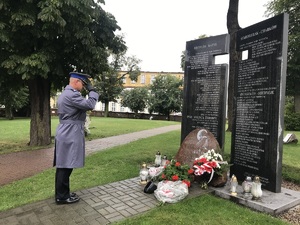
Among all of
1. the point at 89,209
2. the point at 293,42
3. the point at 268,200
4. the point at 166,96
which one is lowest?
the point at 89,209

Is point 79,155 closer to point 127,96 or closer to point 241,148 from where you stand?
point 241,148

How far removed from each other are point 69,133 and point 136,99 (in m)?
41.4

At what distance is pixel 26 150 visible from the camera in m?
10.9

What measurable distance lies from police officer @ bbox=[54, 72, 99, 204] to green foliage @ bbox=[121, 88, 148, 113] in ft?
133

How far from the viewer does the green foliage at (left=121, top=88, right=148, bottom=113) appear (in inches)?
1794

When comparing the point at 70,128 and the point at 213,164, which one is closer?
the point at 70,128

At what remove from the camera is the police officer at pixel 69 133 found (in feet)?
14.6

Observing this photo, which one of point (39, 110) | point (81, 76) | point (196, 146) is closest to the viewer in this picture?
point (81, 76)

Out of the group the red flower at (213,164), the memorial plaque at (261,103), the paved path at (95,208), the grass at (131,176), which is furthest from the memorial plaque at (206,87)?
the paved path at (95,208)

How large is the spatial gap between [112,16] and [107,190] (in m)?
8.86

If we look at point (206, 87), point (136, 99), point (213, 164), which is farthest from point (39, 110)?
point (136, 99)

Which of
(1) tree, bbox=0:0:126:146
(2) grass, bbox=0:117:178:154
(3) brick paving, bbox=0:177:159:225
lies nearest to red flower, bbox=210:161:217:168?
(3) brick paving, bbox=0:177:159:225

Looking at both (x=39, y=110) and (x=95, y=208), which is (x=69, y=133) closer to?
(x=95, y=208)

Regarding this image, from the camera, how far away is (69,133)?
4.52 m
